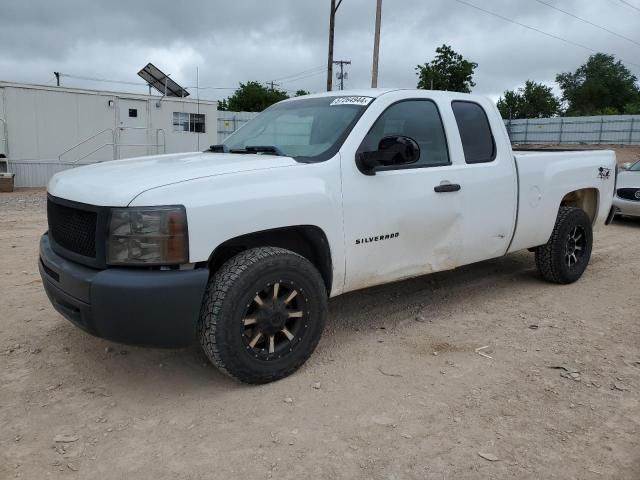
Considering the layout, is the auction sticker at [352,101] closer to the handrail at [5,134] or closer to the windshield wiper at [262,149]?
the windshield wiper at [262,149]

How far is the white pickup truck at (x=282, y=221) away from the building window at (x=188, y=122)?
1377 centimetres

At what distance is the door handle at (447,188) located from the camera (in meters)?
4.11

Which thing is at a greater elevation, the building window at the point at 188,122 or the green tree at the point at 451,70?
the green tree at the point at 451,70

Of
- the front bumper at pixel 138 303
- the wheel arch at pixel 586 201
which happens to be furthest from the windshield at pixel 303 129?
the wheel arch at pixel 586 201

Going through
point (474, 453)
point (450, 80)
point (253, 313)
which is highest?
point (450, 80)

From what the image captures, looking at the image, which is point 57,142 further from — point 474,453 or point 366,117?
point 474,453

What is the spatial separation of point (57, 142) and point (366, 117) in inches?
568

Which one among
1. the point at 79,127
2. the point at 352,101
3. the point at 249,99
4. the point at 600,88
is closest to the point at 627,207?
the point at 352,101

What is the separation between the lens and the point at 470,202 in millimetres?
4383

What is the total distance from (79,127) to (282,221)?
14.7m

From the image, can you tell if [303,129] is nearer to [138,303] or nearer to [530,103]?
[138,303]

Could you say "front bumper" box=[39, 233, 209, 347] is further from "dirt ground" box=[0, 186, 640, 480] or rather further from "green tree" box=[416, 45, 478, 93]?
"green tree" box=[416, 45, 478, 93]

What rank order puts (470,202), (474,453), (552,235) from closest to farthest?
1. (474,453)
2. (470,202)
3. (552,235)

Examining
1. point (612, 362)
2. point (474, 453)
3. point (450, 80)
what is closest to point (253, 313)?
point (474, 453)
